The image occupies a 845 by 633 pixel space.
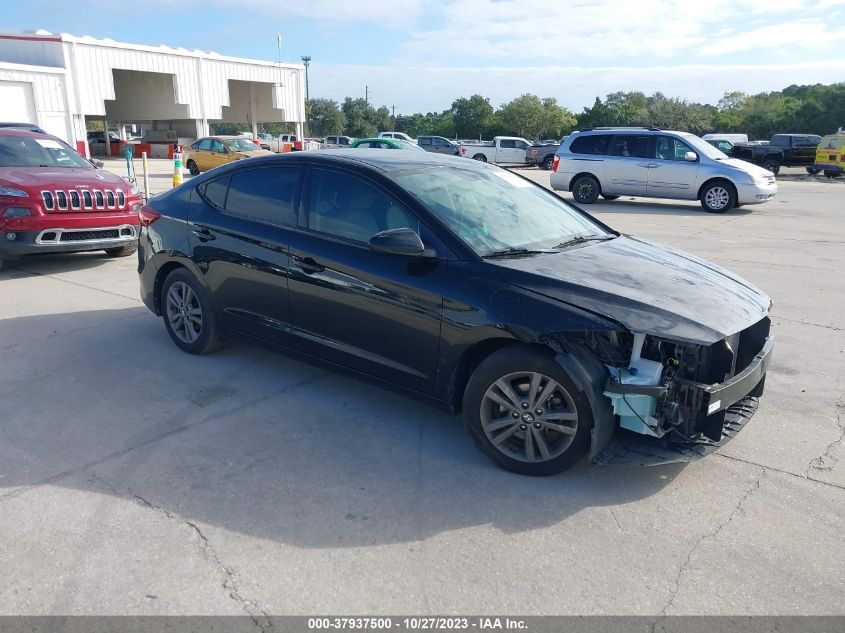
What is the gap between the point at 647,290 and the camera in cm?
363

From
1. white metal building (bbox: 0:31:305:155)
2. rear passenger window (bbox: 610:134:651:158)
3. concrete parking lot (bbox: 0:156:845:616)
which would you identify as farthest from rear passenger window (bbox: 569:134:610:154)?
white metal building (bbox: 0:31:305:155)

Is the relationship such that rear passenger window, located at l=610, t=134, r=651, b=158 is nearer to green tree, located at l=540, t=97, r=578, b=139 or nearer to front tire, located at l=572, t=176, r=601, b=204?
front tire, located at l=572, t=176, r=601, b=204

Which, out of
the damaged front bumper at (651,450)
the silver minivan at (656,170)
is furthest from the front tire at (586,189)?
the damaged front bumper at (651,450)

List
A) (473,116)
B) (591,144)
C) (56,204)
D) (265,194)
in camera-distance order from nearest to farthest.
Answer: (265,194), (56,204), (591,144), (473,116)

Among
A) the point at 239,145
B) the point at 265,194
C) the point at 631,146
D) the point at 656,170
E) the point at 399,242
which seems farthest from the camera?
the point at 239,145

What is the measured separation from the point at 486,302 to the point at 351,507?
128 cm

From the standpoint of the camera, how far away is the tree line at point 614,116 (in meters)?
55.7

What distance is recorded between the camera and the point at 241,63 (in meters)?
38.3

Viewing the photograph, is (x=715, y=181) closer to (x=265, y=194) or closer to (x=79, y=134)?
(x=265, y=194)

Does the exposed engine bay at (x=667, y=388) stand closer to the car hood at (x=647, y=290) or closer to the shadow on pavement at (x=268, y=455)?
the car hood at (x=647, y=290)

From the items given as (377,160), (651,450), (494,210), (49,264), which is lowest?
(49,264)

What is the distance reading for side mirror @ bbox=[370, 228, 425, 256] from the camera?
3770 mm

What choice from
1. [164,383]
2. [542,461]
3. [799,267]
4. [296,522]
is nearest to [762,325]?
[542,461]

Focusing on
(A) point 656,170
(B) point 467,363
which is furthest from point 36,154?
(A) point 656,170
